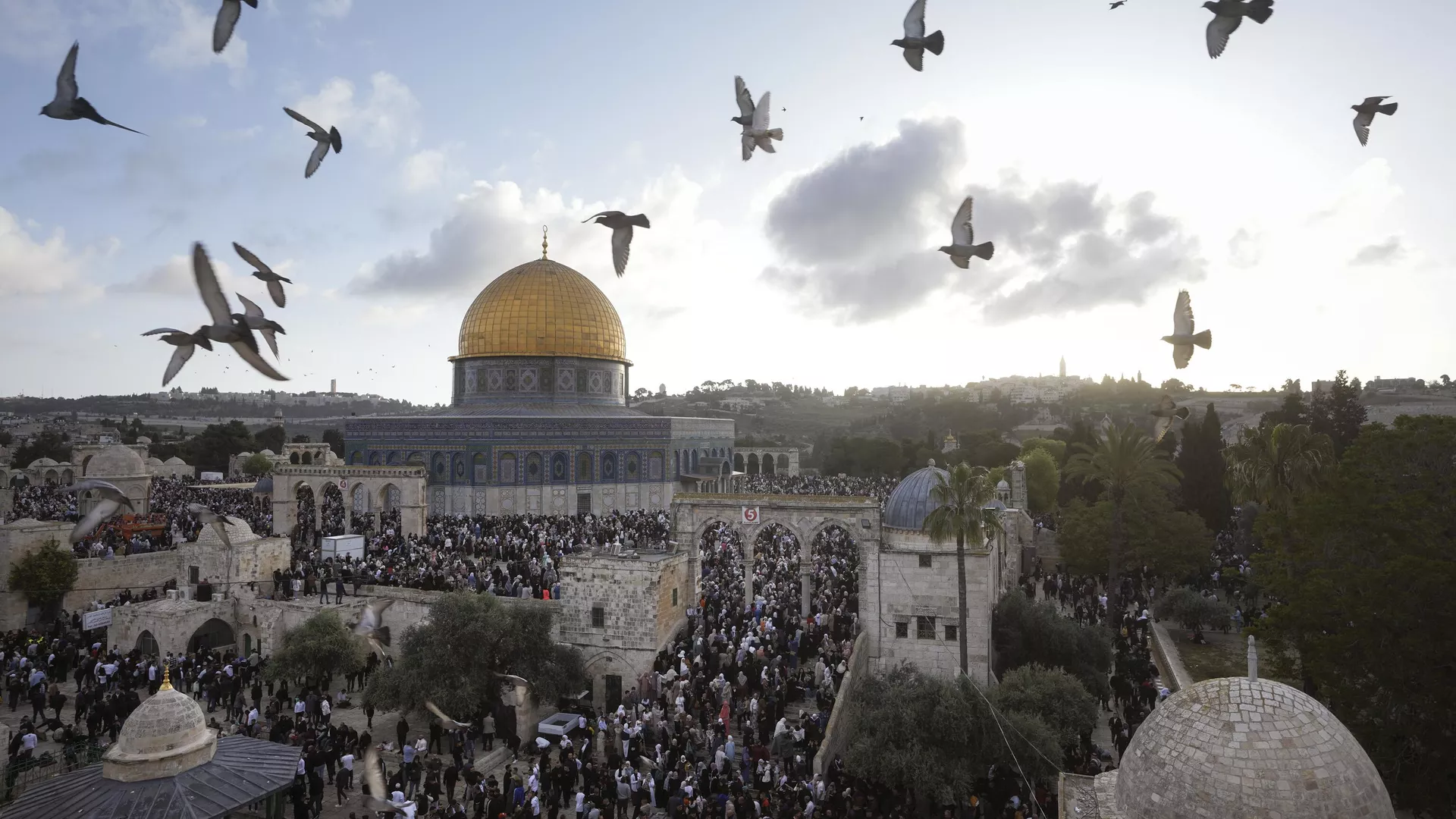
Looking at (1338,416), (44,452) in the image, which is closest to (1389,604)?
(1338,416)

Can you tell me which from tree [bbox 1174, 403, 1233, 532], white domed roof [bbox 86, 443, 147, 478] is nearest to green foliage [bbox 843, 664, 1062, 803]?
tree [bbox 1174, 403, 1233, 532]

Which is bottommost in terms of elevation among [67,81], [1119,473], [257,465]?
[257,465]

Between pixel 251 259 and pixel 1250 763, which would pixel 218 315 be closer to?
pixel 251 259

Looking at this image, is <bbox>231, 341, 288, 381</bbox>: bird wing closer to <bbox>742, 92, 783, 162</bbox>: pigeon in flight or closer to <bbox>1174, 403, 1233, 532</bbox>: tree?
<bbox>742, 92, 783, 162</bbox>: pigeon in flight

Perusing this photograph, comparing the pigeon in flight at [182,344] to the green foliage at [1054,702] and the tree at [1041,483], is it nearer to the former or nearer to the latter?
the green foliage at [1054,702]

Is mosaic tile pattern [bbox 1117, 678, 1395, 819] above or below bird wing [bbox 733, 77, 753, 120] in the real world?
below

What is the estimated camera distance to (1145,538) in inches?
856

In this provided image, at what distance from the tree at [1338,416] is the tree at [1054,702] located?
19.6 meters

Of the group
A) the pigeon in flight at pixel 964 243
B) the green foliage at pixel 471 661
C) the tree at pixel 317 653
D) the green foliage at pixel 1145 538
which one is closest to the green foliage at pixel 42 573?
the tree at pixel 317 653

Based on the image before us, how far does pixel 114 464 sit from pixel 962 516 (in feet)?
101

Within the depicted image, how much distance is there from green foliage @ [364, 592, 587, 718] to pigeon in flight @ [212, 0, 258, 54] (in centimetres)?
1114

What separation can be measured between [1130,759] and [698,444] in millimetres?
34831

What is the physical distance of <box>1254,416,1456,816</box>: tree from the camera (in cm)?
1010

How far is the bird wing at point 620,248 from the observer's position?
24.4 feet
